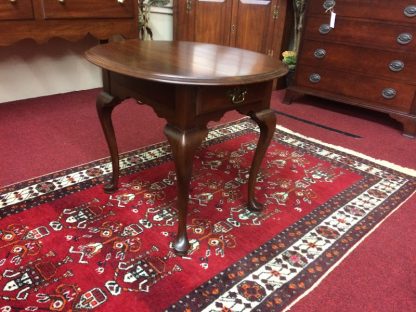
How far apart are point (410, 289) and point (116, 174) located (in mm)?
1303

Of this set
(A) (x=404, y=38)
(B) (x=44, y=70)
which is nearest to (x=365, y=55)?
(A) (x=404, y=38)

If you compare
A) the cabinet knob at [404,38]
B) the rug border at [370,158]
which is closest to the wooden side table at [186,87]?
the rug border at [370,158]

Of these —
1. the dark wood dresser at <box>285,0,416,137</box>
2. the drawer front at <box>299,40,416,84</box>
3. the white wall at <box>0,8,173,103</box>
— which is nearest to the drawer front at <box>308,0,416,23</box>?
the dark wood dresser at <box>285,0,416,137</box>

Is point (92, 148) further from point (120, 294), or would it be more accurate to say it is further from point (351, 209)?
point (351, 209)

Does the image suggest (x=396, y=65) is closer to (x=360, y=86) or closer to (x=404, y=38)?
(x=404, y=38)

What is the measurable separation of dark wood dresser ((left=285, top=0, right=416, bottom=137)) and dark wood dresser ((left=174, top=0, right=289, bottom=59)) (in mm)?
351

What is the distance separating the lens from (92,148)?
2125 millimetres

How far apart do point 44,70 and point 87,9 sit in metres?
0.81

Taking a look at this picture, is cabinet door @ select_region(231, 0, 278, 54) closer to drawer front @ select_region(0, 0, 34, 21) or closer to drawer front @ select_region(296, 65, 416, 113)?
drawer front @ select_region(296, 65, 416, 113)

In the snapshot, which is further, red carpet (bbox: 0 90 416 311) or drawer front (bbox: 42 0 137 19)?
drawer front (bbox: 42 0 137 19)

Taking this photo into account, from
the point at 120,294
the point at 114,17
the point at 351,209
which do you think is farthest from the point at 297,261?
the point at 114,17

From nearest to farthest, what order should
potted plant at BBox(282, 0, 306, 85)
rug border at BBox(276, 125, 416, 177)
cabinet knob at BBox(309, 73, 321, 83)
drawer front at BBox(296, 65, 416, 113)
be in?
rug border at BBox(276, 125, 416, 177) → drawer front at BBox(296, 65, 416, 113) → cabinet knob at BBox(309, 73, 321, 83) → potted plant at BBox(282, 0, 306, 85)

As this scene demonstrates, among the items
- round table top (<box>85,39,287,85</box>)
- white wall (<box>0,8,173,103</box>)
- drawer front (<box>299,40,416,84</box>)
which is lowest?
white wall (<box>0,8,173,103</box>)

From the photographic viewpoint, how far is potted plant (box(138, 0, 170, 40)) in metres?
3.29
